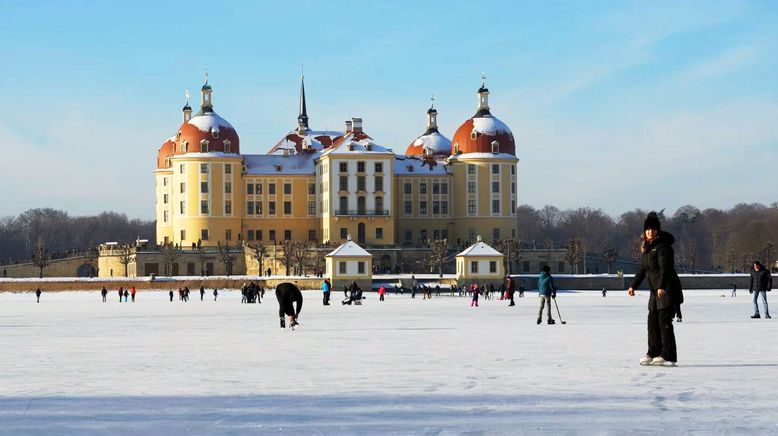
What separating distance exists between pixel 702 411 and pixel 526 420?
147 cm

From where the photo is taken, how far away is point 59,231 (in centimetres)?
15238

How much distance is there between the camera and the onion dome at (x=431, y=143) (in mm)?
100250

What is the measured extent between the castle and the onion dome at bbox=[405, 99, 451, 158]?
5.64 m

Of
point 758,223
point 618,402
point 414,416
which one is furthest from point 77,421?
point 758,223

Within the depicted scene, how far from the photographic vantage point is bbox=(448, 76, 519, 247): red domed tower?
3533 inches

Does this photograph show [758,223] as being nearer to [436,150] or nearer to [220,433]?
[436,150]

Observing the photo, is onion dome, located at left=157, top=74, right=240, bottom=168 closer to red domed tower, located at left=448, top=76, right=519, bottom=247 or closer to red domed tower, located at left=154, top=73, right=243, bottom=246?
red domed tower, located at left=154, top=73, right=243, bottom=246

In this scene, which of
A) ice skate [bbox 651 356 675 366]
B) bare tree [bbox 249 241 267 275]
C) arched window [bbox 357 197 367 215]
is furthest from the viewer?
arched window [bbox 357 197 367 215]

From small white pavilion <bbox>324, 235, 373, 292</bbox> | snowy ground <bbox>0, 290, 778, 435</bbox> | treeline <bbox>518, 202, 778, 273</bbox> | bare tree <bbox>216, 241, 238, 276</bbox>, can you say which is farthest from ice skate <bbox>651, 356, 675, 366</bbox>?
treeline <bbox>518, 202, 778, 273</bbox>

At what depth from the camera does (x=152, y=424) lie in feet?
28.1

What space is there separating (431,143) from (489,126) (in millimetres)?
11150

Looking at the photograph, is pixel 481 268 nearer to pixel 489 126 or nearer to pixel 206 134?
pixel 489 126

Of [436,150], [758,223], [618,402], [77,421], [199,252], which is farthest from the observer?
[758,223]

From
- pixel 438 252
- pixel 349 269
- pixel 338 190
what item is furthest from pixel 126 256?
pixel 349 269
